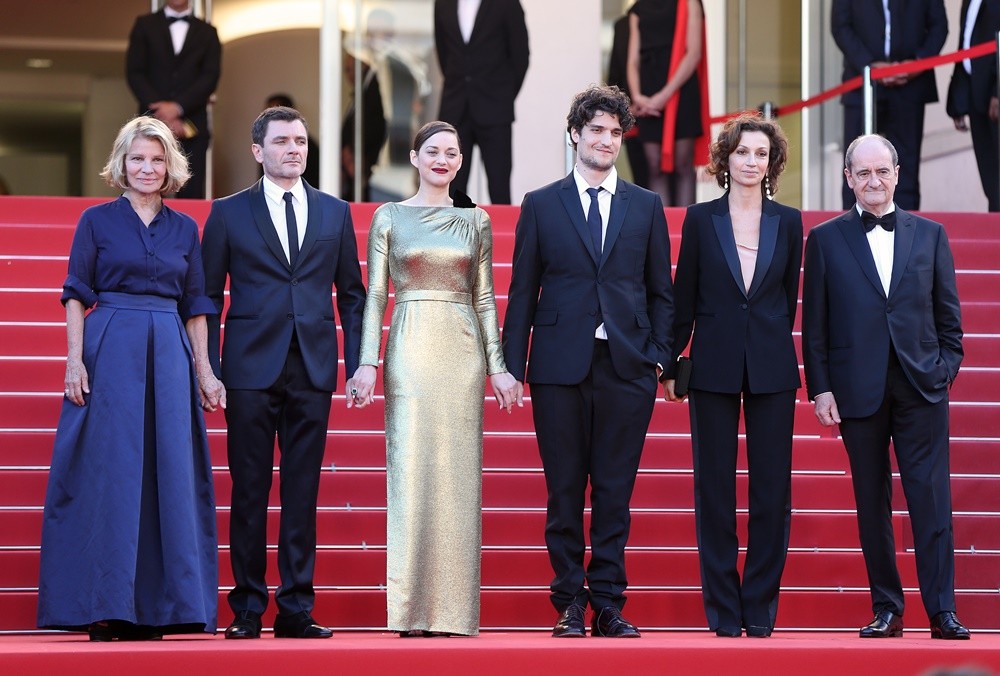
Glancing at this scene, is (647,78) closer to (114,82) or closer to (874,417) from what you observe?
(874,417)

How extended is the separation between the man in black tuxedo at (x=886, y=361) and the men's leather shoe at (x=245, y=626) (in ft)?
7.22

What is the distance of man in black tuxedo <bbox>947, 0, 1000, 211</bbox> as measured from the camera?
32.6 feet

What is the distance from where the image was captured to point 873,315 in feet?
20.8

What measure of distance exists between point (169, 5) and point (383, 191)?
3.86 m

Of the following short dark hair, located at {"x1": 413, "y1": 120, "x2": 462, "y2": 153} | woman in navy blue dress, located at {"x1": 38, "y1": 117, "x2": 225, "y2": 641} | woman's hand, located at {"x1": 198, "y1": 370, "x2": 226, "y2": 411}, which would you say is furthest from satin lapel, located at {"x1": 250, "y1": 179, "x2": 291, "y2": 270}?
short dark hair, located at {"x1": 413, "y1": 120, "x2": 462, "y2": 153}

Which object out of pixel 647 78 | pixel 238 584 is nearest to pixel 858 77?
pixel 647 78

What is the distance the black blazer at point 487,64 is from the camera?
10109mm

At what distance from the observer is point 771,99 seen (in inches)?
579

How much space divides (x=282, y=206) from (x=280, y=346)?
55 centimetres

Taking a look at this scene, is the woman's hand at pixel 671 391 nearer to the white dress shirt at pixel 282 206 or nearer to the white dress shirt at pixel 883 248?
the white dress shirt at pixel 883 248

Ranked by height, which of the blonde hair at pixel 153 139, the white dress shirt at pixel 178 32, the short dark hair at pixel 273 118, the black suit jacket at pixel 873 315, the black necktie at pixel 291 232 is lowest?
the black suit jacket at pixel 873 315

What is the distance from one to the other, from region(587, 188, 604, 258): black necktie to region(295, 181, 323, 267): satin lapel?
1019 millimetres

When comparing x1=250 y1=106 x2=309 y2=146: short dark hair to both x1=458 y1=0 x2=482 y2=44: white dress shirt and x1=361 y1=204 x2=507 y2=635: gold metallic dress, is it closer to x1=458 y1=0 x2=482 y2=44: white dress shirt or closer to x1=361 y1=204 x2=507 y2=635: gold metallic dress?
x1=361 y1=204 x2=507 y2=635: gold metallic dress

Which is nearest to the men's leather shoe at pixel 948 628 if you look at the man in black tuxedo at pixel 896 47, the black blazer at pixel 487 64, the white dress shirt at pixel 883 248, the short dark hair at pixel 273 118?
the white dress shirt at pixel 883 248
